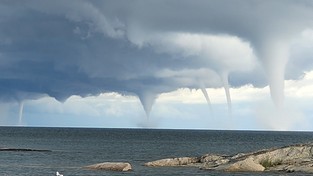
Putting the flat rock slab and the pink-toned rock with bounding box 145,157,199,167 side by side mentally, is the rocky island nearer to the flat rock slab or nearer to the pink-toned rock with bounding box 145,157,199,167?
the pink-toned rock with bounding box 145,157,199,167

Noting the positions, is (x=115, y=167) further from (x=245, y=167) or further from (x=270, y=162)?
(x=270, y=162)

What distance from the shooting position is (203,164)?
82.4 m

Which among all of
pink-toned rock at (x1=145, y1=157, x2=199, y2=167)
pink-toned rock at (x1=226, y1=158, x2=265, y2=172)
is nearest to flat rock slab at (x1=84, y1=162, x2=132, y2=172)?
pink-toned rock at (x1=145, y1=157, x2=199, y2=167)

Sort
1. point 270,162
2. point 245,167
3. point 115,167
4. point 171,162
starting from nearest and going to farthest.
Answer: point 245,167
point 115,167
point 270,162
point 171,162

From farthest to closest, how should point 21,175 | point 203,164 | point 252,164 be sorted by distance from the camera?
point 203,164, point 252,164, point 21,175

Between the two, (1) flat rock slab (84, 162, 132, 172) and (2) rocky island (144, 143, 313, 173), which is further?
(1) flat rock slab (84, 162, 132, 172)

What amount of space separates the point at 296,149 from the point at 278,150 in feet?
8.97

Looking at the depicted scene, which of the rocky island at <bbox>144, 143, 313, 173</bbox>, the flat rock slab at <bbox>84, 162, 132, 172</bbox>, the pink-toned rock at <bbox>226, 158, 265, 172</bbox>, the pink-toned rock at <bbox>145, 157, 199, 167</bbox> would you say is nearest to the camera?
the rocky island at <bbox>144, 143, 313, 173</bbox>

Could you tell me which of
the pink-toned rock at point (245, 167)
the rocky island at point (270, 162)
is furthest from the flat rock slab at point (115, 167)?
the pink-toned rock at point (245, 167)

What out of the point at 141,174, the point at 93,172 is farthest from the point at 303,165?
the point at 93,172

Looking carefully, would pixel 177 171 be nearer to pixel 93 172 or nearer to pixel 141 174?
pixel 141 174

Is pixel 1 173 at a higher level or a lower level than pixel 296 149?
lower

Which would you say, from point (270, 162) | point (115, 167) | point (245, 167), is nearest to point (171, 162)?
point (115, 167)

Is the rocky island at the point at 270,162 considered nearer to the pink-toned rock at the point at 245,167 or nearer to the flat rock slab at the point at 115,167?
the pink-toned rock at the point at 245,167
